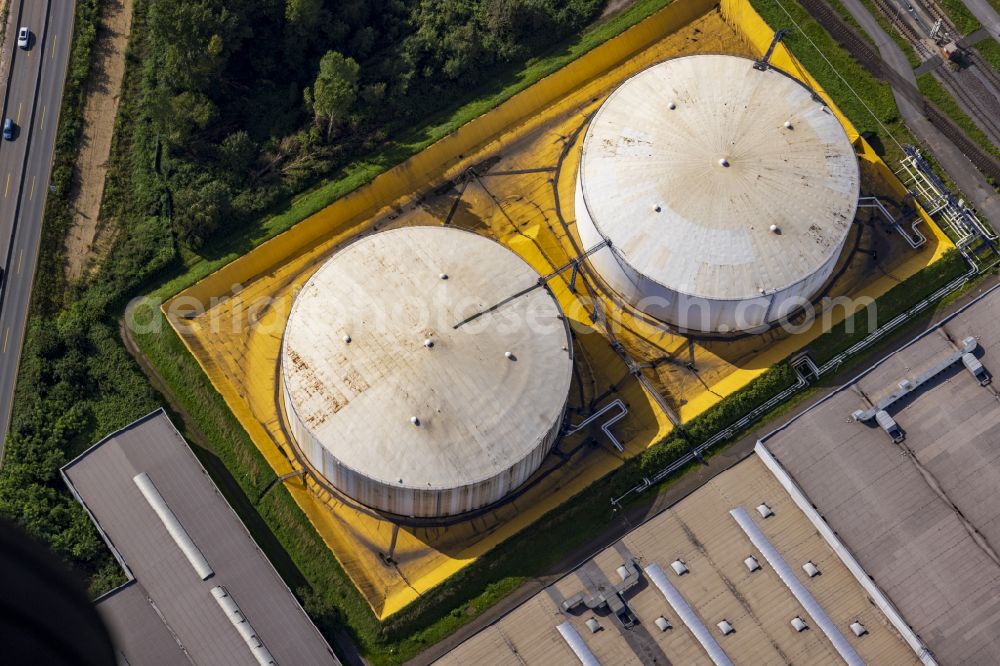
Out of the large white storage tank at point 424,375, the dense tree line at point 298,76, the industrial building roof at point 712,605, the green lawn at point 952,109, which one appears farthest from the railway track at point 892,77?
the large white storage tank at point 424,375

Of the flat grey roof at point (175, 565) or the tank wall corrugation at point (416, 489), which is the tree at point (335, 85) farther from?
the flat grey roof at point (175, 565)

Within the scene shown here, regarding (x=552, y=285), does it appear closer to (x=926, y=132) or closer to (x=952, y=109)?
(x=926, y=132)

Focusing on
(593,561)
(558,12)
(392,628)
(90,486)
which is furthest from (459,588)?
(558,12)

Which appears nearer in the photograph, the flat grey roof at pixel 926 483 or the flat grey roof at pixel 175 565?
the flat grey roof at pixel 926 483

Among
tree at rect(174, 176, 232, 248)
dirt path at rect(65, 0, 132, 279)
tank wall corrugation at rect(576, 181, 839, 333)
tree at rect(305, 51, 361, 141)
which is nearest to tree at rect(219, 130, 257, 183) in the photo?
tree at rect(174, 176, 232, 248)

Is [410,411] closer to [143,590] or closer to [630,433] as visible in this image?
[630,433]
